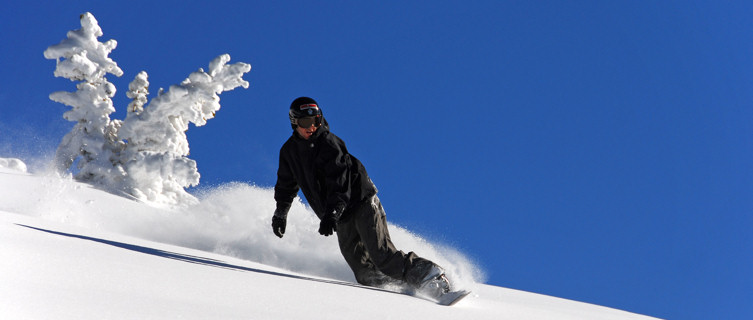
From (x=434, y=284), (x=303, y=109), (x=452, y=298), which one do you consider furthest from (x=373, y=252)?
(x=303, y=109)

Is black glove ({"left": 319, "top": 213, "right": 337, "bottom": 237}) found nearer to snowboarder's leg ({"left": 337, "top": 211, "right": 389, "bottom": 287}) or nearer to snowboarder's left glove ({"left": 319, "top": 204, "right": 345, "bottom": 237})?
snowboarder's left glove ({"left": 319, "top": 204, "right": 345, "bottom": 237})

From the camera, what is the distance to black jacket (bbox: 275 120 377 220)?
4754 mm

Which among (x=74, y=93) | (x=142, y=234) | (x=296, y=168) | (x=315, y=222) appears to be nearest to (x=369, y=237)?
(x=296, y=168)

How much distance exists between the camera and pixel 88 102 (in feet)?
39.1

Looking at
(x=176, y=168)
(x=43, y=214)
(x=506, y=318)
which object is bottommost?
(x=506, y=318)

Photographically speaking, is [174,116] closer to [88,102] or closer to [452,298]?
[88,102]

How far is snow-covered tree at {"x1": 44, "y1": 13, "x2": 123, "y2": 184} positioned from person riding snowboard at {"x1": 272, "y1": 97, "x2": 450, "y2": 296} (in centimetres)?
773

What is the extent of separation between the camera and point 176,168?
11.2m

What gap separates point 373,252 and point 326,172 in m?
0.73

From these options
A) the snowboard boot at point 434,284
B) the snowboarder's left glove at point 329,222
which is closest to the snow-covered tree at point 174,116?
the snowboarder's left glove at point 329,222

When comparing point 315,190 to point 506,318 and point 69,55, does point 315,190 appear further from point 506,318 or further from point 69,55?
point 69,55

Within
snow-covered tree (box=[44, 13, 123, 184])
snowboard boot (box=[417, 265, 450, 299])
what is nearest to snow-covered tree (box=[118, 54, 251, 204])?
snow-covered tree (box=[44, 13, 123, 184])

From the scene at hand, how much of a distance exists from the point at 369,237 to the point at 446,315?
1.57 metres

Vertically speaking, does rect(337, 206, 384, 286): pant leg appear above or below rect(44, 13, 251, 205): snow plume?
below
